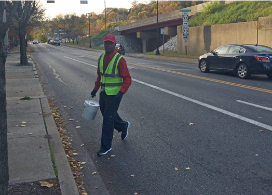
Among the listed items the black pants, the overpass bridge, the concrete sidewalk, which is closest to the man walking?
the black pants

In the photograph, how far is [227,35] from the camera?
30500mm

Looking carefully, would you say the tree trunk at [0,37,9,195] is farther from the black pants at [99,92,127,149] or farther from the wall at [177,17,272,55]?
the wall at [177,17,272,55]

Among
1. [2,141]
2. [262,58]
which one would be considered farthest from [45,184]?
[262,58]

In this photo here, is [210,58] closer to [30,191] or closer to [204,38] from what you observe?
[30,191]

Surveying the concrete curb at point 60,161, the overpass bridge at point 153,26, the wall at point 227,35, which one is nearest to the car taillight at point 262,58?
the concrete curb at point 60,161

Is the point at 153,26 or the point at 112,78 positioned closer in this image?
the point at 112,78

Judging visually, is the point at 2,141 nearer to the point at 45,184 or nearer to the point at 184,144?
the point at 45,184

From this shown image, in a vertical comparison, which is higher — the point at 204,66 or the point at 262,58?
the point at 262,58

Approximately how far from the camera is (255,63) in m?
13.8

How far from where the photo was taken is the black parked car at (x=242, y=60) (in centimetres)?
1370

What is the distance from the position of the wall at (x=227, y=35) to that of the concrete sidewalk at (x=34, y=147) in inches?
864

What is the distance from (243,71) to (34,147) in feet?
36.7

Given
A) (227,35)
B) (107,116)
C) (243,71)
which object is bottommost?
(107,116)

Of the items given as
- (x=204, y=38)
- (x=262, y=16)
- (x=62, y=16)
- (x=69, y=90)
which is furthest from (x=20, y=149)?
(x=62, y=16)
